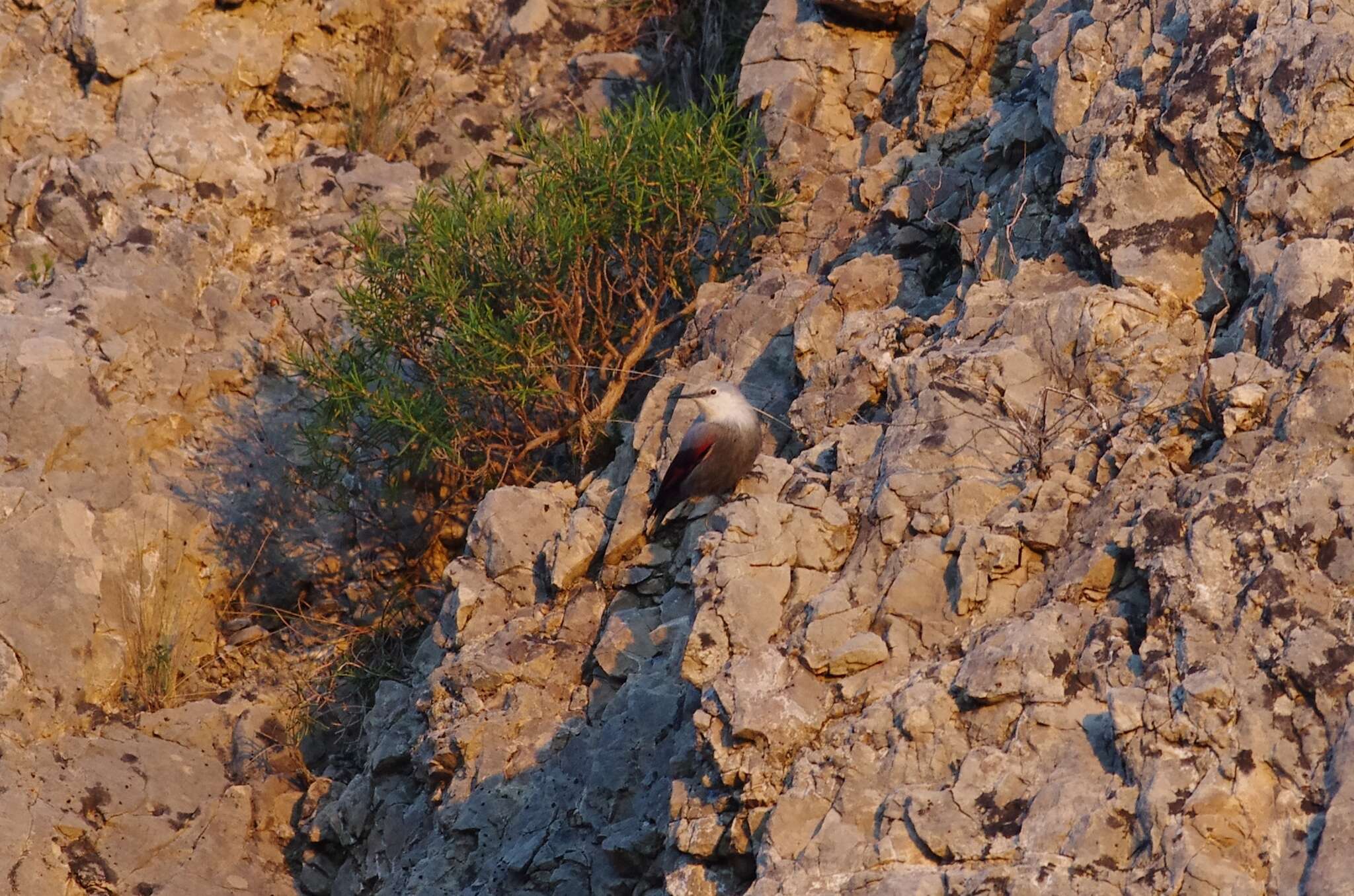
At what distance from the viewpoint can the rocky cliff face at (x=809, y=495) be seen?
4836mm

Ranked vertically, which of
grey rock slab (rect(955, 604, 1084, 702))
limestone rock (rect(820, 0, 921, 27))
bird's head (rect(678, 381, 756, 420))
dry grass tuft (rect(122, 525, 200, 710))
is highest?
limestone rock (rect(820, 0, 921, 27))

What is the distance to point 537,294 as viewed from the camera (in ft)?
26.6

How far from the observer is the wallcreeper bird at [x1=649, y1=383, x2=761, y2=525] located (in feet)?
21.6

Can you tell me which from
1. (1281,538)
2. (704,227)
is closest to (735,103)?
(704,227)

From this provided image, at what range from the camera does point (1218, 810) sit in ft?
14.5

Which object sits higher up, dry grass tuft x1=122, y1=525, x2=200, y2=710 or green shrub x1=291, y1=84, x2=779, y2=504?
green shrub x1=291, y1=84, x2=779, y2=504

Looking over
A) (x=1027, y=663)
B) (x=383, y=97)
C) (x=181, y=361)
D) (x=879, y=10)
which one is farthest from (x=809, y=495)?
(x=383, y=97)

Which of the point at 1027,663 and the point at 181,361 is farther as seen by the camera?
the point at 181,361

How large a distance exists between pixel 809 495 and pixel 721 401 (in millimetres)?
930

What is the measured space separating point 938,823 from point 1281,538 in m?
1.33

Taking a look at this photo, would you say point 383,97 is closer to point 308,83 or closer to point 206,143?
point 308,83

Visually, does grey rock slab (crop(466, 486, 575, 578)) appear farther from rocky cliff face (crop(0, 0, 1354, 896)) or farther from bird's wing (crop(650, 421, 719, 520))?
bird's wing (crop(650, 421, 719, 520))

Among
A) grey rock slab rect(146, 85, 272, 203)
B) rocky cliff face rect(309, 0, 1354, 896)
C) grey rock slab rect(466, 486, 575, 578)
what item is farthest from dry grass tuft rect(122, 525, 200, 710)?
grey rock slab rect(146, 85, 272, 203)

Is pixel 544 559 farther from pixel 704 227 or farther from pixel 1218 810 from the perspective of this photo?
pixel 1218 810
